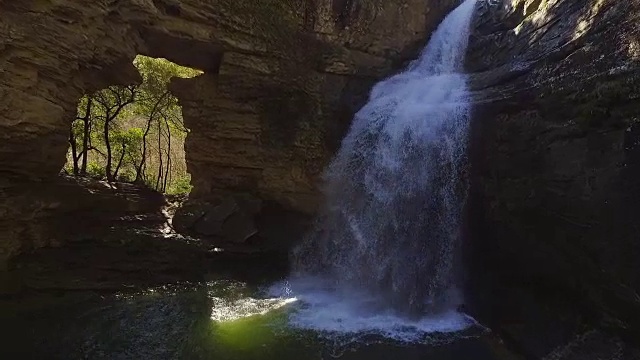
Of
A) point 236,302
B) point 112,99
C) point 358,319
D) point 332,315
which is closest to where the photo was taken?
point 358,319

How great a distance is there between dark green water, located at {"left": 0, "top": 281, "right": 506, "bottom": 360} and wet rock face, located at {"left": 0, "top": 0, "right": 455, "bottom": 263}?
249 cm

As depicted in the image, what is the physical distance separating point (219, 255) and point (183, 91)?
5614 millimetres

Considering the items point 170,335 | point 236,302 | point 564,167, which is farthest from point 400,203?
point 170,335

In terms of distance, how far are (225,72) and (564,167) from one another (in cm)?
993

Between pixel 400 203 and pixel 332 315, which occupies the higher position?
pixel 400 203

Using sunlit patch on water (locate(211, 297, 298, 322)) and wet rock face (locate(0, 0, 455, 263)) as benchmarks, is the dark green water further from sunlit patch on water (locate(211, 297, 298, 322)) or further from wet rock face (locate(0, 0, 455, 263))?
wet rock face (locate(0, 0, 455, 263))

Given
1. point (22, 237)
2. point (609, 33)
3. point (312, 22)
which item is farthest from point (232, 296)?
point (609, 33)

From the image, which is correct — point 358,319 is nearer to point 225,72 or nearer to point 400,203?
point 400,203

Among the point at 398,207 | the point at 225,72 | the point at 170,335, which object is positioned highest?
the point at 225,72

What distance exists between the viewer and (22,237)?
36.6 ft

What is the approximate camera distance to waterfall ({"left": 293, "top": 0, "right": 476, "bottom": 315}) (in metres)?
11.5

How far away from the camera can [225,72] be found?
Answer: 13.6m

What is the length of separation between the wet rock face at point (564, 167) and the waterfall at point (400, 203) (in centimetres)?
67

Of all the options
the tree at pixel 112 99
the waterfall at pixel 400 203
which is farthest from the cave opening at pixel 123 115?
the waterfall at pixel 400 203
